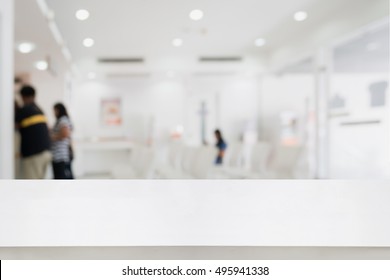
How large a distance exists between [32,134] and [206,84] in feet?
22.2

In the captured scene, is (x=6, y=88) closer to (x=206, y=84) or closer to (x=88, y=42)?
(x=88, y=42)

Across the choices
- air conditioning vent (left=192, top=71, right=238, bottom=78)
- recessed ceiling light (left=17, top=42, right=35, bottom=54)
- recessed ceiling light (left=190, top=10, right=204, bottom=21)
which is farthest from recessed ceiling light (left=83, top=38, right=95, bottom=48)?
air conditioning vent (left=192, top=71, right=238, bottom=78)

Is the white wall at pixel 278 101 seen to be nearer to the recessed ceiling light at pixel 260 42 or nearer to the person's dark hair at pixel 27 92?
the recessed ceiling light at pixel 260 42

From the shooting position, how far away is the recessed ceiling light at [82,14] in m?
Result: 1.50

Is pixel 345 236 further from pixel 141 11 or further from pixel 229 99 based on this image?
pixel 229 99

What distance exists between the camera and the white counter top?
104cm

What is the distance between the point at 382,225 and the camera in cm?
104

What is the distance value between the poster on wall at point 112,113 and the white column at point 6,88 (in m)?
6.59

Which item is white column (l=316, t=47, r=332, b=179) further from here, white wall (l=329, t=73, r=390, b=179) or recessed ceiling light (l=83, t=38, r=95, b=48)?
recessed ceiling light (l=83, t=38, r=95, b=48)

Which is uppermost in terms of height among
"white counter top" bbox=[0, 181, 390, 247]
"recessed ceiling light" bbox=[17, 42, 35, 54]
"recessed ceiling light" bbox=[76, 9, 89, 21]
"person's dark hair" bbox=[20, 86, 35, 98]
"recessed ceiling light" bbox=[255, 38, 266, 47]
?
"recessed ceiling light" bbox=[255, 38, 266, 47]

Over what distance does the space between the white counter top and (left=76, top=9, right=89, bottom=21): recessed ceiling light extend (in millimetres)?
784

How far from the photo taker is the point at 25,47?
3.20m

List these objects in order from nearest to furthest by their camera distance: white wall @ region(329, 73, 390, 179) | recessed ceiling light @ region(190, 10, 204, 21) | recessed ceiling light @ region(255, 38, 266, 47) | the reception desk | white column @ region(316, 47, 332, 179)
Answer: recessed ceiling light @ region(190, 10, 204, 21) < recessed ceiling light @ region(255, 38, 266, 47) < white wall @ region(329, 73, 390, 179) < white column @ region(316, 47, 332, 179) < the reception desk
